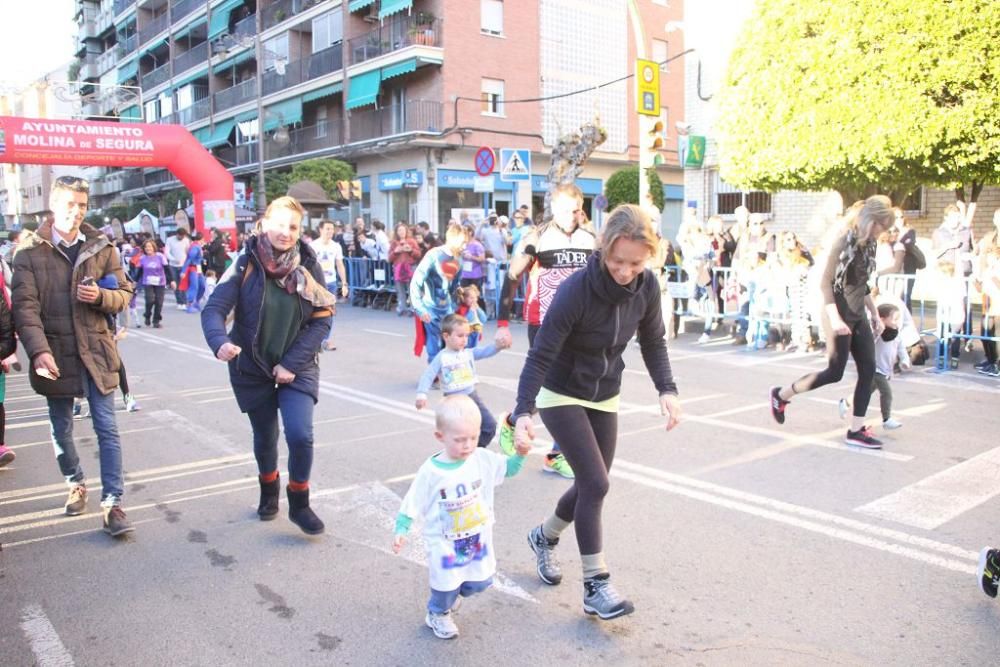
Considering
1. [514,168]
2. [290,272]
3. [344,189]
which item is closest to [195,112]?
[344,189]

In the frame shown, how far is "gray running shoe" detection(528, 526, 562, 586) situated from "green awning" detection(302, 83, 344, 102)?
33.3m

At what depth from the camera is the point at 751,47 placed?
15.3 meters

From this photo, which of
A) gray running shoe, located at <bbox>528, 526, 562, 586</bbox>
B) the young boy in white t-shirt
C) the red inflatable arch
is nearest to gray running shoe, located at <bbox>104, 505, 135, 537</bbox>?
the young boy in white t-shirt

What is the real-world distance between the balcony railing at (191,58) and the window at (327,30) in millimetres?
14328

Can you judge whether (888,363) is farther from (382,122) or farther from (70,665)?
(382,122)

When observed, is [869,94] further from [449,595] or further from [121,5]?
[121,5]

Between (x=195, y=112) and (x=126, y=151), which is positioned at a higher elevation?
(x=195, y=112)

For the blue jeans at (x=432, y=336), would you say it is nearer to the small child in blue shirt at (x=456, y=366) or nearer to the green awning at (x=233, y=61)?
the small child in blue shirt at (x=456, y=366)

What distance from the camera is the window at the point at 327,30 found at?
35.8m

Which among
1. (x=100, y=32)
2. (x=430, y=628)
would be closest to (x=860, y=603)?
(x=430, y=628)

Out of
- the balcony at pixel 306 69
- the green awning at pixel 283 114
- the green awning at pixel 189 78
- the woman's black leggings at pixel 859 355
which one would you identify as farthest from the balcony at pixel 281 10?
the woman's black leggings at pixel 859 355

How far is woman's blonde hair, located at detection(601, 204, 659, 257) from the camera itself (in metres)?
3.41

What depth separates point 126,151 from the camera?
86.8 ft

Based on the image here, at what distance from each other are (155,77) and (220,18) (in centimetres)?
1390
